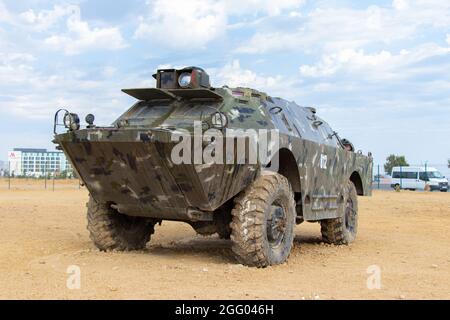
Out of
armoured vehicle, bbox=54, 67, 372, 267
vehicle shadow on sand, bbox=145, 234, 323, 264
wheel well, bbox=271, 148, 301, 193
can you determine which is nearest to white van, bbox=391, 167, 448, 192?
vehicle shadow on sand, bbox=145, 234, 323, 264

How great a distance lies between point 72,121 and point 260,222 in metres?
2.49

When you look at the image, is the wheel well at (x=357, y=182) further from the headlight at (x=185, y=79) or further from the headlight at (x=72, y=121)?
the headlight at (x=72, y=121)

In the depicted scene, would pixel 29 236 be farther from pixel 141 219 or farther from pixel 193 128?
pixel 193 128

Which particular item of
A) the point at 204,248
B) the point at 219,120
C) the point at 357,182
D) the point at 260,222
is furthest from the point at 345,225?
the point at 219,120

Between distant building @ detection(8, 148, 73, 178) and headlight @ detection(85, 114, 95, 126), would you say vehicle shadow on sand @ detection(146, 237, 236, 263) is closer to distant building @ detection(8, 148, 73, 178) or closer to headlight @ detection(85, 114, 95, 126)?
headlight @ detection(85, 114, 95, 126)

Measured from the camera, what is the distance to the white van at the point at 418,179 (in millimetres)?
36062

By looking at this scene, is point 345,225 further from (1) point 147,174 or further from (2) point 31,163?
(2) point 31,163

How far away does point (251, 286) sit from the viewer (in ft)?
20.7

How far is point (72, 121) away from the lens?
767 centimetres

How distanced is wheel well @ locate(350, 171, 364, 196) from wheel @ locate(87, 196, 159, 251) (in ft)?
14.7

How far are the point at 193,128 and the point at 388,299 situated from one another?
280 centimetres

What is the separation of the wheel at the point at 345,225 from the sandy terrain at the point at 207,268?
0.83 ft

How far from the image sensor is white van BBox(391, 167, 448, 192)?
3606cm
